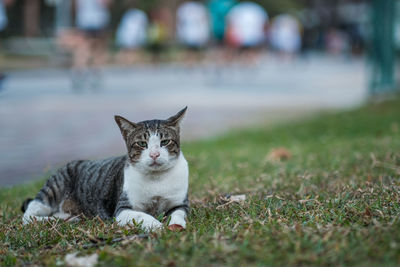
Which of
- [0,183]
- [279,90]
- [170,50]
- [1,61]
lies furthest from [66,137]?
[170,50]

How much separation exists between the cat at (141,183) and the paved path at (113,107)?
1.94m

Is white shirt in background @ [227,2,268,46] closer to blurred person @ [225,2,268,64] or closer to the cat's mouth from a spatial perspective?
blurred person @ [225,2,268,64]

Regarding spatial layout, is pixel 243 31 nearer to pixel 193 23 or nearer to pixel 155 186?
pixel 193 23

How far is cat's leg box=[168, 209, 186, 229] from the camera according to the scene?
3940 millimetres

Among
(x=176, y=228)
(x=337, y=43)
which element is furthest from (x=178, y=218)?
(x=337, y=43)

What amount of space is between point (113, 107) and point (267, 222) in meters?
9.06

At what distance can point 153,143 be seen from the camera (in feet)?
13.4

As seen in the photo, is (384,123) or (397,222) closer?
(397,222)

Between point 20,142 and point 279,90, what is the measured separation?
10473mm

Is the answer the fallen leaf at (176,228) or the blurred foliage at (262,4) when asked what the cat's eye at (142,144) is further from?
the blurred foliage at (262,4)

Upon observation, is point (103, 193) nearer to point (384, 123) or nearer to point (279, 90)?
point (384, 123)

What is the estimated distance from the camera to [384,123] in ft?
30.5

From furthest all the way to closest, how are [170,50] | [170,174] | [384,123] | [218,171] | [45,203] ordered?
1. [170,50]
2. [384,123]
3. [218,171]
4. [45,203]
5. [170,174]

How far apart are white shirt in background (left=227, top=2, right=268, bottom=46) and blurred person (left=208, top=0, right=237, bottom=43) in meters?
0.25
